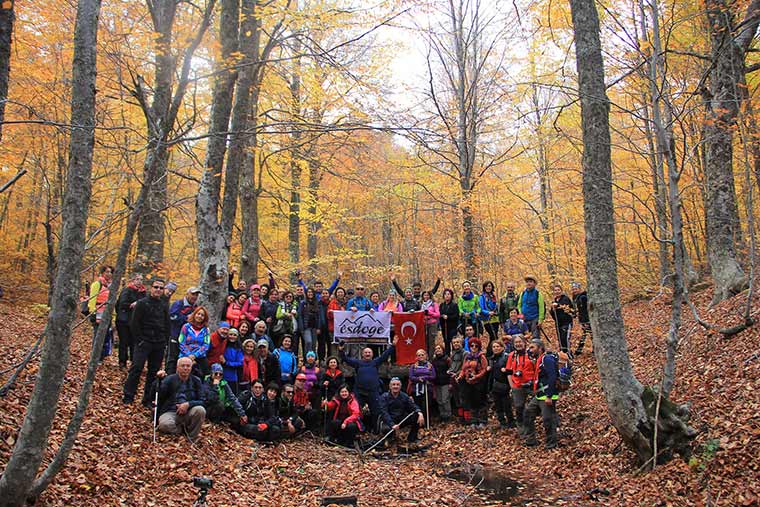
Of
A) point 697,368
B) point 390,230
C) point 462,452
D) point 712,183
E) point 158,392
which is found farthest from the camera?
point 390,230

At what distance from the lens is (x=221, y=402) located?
8828 mm

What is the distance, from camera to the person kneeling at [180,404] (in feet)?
24.9

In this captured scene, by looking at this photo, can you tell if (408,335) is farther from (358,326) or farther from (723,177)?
(723,177)

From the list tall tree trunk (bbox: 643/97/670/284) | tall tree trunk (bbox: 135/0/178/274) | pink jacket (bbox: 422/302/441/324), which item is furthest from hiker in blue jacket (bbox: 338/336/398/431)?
tall tree trunk (bbox: 643/97/670/284)

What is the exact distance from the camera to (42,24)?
1230cm

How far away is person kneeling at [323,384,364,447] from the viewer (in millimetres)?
10078

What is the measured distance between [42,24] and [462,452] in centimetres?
1357

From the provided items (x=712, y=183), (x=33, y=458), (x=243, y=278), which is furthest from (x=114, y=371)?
(x=712, y=183)

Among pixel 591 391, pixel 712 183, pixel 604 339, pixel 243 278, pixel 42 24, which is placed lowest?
pixel 591 391

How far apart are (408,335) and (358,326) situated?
1.28 metres

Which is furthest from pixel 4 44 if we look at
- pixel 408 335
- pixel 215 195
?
pixel 408 335

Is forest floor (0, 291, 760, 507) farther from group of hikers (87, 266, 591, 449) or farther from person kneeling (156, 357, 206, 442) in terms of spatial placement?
group of hikers (87, 266, 591, 449)

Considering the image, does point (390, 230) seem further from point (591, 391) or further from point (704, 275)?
point (591, 391)

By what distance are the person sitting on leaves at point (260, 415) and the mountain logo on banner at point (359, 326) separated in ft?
8.12
